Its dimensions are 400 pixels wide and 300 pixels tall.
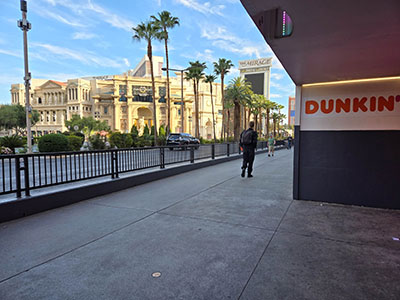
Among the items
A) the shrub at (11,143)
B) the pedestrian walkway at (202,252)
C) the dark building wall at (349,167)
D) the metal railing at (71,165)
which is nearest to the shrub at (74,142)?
the shrub at (11,143)

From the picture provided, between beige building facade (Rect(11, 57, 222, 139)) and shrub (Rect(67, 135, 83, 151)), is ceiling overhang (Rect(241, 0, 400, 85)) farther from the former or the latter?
beige building facade (Rect(11, 57, 222, 139))

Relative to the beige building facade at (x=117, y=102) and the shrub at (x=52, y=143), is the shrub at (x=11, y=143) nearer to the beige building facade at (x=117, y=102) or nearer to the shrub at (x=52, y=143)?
the shrub at (x=52, y=143)

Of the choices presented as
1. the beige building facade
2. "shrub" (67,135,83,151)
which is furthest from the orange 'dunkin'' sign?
the beige building facade

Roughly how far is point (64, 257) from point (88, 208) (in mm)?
2311

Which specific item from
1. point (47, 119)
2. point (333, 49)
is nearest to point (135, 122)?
point (47, 119)

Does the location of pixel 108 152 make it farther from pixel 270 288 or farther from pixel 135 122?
pixel 135 122

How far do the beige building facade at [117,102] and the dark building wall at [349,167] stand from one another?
75359 millimetres

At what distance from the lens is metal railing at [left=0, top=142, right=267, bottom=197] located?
→ 4871mm

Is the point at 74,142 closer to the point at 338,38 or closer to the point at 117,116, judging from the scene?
the point at 338,38

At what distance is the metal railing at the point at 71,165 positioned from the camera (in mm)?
4871

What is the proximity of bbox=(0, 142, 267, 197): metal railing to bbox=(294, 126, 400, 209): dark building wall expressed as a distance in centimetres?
501

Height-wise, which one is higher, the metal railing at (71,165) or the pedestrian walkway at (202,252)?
the metal railing at (71,165)

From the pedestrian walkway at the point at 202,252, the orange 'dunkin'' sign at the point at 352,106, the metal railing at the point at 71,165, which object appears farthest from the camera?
the orange 'dunkin'' sign at the point at 352,106

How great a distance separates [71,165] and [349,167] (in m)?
6.69
